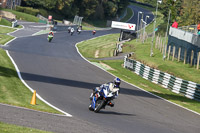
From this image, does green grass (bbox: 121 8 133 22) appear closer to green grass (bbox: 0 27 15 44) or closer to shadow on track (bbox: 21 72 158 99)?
green grass (bbox: 0 27 15 44)

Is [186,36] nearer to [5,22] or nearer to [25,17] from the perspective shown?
[5,22]

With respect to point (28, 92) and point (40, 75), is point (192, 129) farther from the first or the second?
point (40, 75)

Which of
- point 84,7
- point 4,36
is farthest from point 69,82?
point 84,7

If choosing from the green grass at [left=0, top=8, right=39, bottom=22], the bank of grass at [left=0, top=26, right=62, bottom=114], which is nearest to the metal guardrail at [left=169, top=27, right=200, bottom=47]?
the bank of grass at [left=0, top=26, right=62, bottom=114]

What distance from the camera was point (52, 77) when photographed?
1094 inches

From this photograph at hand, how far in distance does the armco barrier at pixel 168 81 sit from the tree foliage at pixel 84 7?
230 feet

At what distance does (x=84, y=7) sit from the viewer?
121562 mm

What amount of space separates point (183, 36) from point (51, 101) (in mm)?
25558

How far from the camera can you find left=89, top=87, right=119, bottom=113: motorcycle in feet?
55.0

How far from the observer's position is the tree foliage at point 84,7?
10744 centimetres

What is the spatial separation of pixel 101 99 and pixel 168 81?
16.2m

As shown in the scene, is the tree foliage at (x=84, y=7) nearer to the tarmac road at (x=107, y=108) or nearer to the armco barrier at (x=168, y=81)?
the armco barrier at (x=168, y=81)

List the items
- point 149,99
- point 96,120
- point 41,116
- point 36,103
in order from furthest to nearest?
point 149,99, point 36,103, point 96,120, point 41,116

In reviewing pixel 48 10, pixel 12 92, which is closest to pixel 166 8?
pixel 48 10
